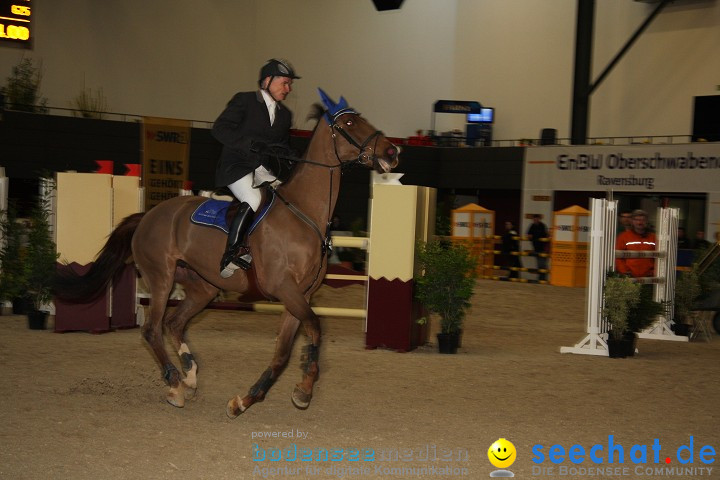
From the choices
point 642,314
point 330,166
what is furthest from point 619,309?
point 330,166

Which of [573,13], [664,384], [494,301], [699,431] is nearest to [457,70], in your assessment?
[573,13]

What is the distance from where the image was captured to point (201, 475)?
433 centimetres

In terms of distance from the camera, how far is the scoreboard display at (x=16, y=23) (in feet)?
54.1

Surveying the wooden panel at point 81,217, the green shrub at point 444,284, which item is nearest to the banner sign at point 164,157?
the wooden panel at point 81,217

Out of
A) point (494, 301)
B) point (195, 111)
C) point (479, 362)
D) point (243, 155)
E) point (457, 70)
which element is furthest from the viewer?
point (457, 70)

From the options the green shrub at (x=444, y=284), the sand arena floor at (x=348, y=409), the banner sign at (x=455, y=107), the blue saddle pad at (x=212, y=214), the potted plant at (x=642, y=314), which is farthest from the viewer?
the banner sign at (x=455, y=107)

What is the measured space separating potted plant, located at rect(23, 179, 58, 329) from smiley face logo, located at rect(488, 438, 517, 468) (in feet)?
23.1

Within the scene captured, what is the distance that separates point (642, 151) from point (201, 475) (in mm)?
19235

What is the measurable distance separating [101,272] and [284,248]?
7.31 feet

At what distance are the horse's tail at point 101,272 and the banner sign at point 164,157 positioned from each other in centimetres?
697

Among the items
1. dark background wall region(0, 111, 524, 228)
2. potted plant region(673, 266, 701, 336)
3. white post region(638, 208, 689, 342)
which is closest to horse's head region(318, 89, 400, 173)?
white post region(638, 208, 689, 342)

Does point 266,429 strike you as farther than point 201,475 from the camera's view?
Yes

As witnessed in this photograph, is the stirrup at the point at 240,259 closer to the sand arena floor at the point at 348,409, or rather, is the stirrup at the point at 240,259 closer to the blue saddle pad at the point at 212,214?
the blue saddle pad at the point at 212,214

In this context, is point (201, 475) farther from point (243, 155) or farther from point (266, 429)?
point (243, 155)
